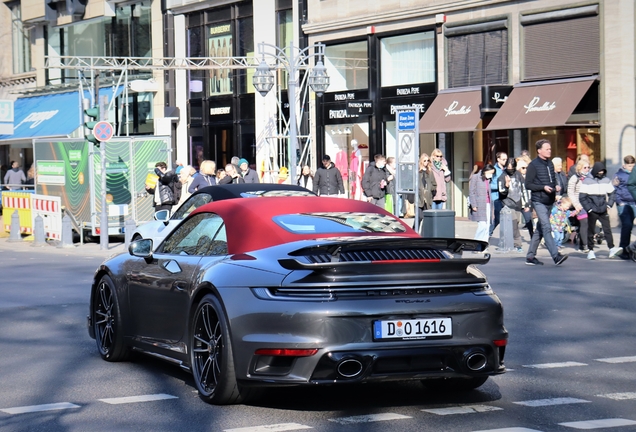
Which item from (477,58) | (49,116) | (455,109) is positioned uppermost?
(477,58)

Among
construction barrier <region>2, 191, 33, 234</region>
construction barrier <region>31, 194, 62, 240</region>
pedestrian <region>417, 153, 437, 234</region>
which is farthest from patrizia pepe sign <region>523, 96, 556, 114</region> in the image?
construction barrier <region>2, 191, 33, 234</region>

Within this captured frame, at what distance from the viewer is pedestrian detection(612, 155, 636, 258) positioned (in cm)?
1972

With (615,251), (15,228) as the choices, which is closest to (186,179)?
(615,251)

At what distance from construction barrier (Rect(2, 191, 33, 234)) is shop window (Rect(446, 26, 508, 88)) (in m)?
11.7

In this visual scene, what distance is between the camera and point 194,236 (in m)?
8.63

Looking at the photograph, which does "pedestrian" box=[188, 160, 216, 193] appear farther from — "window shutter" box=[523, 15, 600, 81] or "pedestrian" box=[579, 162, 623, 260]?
"window shutter" box=[523, 15, 600, 81]

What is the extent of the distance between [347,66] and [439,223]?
18.7 m

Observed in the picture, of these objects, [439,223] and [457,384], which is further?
[439,223]

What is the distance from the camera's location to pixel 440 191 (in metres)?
23.5

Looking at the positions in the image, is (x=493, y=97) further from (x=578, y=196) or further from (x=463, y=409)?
(x=463, y=409)

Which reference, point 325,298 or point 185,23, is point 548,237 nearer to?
point 325,298

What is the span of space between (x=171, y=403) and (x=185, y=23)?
125 feet

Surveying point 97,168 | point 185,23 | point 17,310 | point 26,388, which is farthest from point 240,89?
point 26,388

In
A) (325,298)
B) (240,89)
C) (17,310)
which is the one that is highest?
(240,89)
